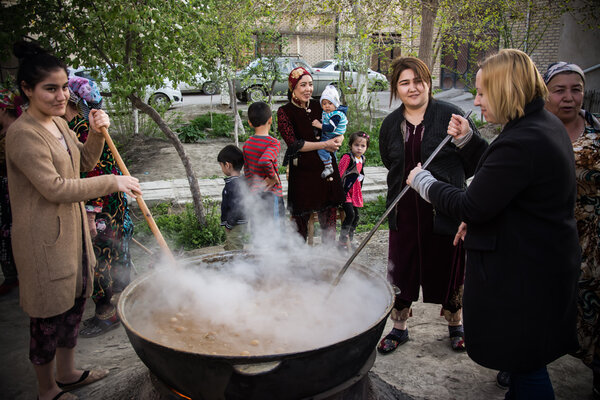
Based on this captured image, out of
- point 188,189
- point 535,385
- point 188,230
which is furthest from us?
point 188,189

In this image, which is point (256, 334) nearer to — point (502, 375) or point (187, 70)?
point (502, 375)

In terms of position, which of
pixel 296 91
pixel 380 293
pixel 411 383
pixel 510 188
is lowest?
pixel 411 383

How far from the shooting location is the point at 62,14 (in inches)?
162

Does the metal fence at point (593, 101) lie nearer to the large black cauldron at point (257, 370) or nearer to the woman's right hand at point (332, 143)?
the woman's right hand at point (332, 143)

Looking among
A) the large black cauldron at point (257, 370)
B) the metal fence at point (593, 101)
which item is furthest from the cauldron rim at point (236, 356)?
the metal fence at point (593, 101)

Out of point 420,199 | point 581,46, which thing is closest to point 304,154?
point 420,199

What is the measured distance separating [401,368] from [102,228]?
2.53 meters

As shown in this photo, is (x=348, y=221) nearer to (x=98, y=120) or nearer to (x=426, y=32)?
(x=98, y=120)

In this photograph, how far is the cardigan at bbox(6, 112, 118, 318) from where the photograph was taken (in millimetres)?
2213

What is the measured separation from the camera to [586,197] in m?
2.66

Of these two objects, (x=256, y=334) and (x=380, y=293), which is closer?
(x=256, y=334)

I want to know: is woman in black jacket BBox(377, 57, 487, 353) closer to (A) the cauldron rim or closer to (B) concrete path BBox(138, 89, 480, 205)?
(A) the cauldron rim

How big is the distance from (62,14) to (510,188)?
4.27 metres

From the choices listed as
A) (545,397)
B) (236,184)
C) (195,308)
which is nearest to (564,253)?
(545,397)
